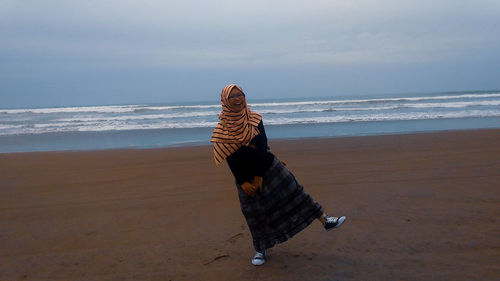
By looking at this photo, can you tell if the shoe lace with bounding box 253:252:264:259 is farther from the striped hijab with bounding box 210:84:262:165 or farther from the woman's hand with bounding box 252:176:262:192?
the striped hijab with bounding box 210:84:262:165

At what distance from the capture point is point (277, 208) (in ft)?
10.2

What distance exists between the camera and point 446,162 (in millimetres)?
6742

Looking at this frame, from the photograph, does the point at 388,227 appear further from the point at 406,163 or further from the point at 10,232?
the point at 10,232

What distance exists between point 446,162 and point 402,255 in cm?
423

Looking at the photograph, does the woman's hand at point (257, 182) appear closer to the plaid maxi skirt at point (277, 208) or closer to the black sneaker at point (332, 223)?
the plaid maxi skirt at point (277, 208)

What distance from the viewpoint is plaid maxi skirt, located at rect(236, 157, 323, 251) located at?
10.0 feet

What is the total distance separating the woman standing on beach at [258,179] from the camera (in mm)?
2900

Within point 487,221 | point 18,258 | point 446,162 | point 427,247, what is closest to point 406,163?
point 446,162

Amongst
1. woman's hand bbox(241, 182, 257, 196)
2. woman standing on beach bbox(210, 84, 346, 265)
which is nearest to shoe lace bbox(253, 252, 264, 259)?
woman standing on beach bbox(210, 84, 346, 265)

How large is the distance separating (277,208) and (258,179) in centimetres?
33

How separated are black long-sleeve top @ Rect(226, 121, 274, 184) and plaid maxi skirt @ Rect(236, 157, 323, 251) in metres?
0.13

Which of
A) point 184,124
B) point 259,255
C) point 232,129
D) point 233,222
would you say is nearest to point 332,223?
point 259,255

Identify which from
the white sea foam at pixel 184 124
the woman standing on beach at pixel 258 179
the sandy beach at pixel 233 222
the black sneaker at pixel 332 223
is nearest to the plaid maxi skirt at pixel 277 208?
the woman standing on beach at pixel 258 179

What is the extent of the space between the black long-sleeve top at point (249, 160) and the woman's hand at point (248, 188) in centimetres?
3
